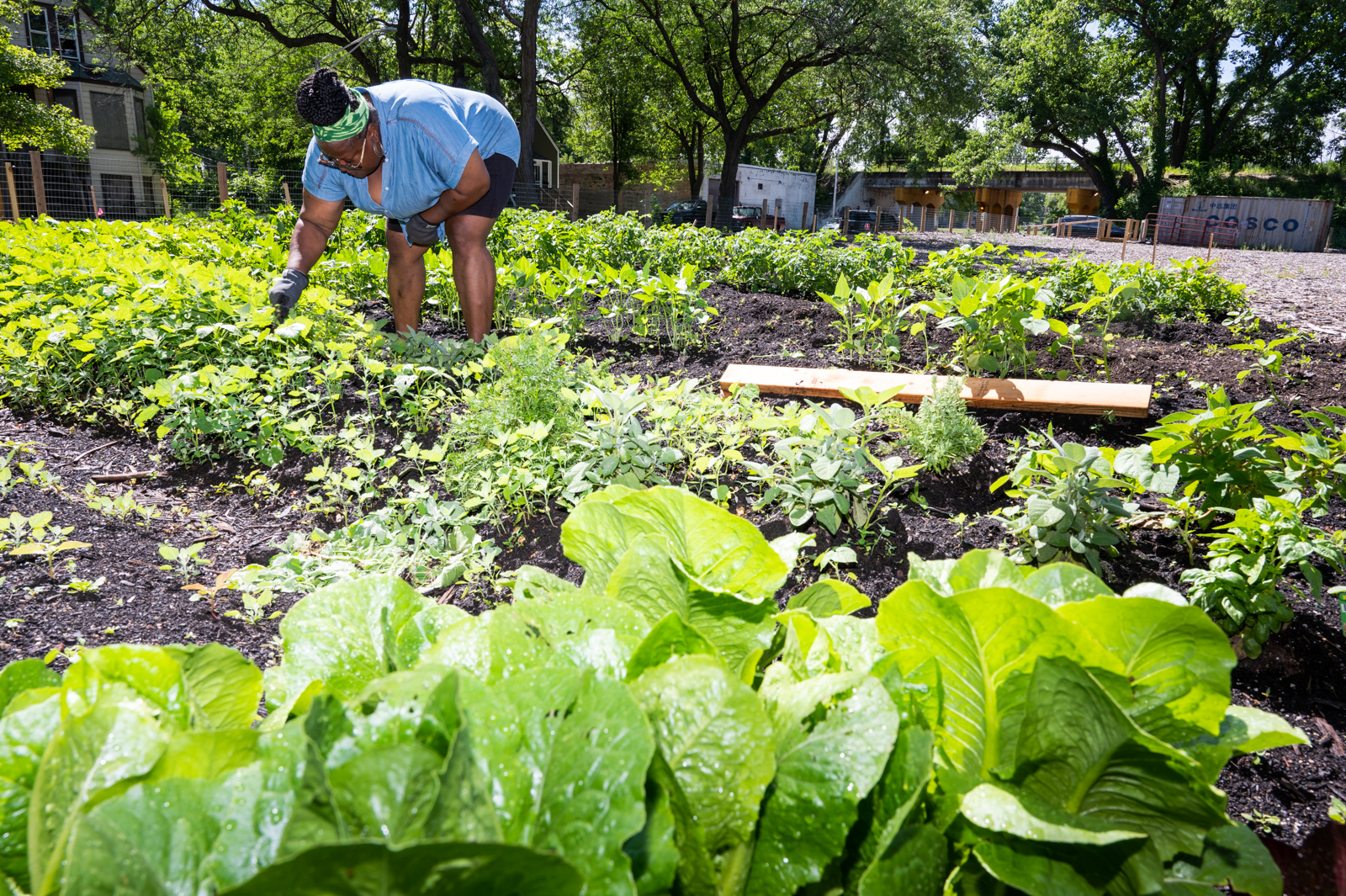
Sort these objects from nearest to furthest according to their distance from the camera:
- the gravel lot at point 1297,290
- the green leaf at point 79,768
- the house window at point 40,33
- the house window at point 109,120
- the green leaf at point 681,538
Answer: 1. the green leaf at point 79,768
2. the green leaf at point 681,538
3. the gravel lot at point 1297,290
4. the house window at point 40,33
5. the house window at point 109,120

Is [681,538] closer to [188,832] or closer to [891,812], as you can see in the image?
[891,812]

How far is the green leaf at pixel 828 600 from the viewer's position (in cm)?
96

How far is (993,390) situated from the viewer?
4.02m

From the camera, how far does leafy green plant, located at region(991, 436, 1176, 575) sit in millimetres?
2268

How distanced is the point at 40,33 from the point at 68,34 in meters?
1.61

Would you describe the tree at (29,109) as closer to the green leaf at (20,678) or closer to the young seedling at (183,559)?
the young seedling at (183,559)

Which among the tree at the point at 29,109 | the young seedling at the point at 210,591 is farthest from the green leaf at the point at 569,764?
the tree at the point at 29,109

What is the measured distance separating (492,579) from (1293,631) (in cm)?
229

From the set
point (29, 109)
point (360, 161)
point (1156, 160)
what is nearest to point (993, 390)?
point (360, 161)

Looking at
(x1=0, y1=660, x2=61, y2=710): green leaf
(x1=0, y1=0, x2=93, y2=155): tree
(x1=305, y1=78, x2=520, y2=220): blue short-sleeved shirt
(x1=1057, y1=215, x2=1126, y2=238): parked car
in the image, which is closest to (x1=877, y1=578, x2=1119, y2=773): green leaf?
(x1=0, y1=660, x2=61, y2=710): green leaf

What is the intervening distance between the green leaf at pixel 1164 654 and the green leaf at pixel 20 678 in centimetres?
95

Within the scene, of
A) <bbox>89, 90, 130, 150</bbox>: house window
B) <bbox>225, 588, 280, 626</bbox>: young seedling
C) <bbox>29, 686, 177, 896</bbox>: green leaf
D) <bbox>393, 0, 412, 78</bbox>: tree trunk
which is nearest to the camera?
<bbox>29, 686, 177, 896</bbox>: green leaf

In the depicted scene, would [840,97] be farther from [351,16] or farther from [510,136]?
[510,136]

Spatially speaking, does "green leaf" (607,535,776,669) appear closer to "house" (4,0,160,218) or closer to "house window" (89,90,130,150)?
"house" (4,0,160,218)
